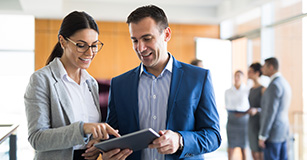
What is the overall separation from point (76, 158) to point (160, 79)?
0.65 metres

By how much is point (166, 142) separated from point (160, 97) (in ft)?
1.14

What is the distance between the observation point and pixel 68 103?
5.41 ft

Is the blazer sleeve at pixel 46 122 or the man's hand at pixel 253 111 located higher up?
the blazer sleeve at pixel 46 122

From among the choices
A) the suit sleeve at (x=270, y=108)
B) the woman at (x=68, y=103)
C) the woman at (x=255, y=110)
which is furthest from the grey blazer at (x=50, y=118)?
the woman at (x=255, y=110)

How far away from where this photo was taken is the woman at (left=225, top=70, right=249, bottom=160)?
545 centimetres

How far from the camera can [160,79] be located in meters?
1.75

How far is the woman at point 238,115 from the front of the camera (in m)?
5.45

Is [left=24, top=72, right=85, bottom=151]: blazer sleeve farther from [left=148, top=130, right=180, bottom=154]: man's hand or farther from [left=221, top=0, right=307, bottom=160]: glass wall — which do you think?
[left=221, top=0, right=307, bottom=160]: glass wall

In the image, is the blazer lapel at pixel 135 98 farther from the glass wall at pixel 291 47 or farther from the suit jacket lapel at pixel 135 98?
the glass wall at pixel 291 47

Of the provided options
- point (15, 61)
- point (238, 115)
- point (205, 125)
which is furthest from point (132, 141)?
point (15, 61)

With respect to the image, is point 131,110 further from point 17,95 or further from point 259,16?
point 17,95

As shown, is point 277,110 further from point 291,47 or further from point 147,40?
point 147,40

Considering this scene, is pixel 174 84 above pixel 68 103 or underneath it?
above

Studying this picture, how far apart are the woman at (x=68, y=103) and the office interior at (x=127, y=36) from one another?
3983 mm
